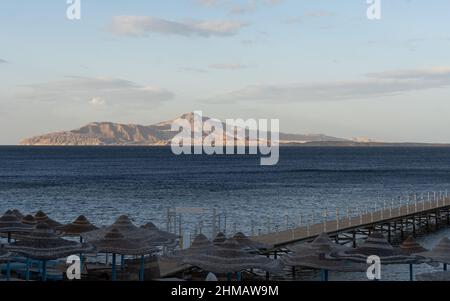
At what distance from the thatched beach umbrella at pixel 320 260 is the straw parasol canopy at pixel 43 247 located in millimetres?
6015

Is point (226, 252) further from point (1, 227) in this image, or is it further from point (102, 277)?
point (1, 227)

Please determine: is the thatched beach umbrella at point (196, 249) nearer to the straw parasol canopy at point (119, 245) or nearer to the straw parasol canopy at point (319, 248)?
the straw parasol canopy at point (119, 245)

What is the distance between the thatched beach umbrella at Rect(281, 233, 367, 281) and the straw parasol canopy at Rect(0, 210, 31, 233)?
980cm

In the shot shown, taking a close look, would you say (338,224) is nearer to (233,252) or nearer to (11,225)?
(11,225)

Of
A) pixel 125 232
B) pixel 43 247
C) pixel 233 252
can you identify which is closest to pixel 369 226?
pixel 125 232

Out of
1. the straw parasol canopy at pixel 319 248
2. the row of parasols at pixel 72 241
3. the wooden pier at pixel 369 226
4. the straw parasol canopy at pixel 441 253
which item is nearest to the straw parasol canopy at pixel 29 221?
the row of parasols at pixel 72 241

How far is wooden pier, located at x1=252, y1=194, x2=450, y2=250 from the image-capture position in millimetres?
28225

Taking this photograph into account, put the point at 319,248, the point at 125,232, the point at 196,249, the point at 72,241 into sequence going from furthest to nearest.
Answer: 1. the point at 125,232
2. the point at 196,249
3. the point at 72,241
4. the point at 319,248

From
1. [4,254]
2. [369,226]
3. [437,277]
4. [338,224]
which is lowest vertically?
[369,226]

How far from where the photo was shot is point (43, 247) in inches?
639

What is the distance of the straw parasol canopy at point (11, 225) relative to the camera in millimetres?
21078

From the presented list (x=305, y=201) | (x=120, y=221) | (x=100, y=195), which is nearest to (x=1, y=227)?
(x=120, y=221)

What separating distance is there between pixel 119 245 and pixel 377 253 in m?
7.45
